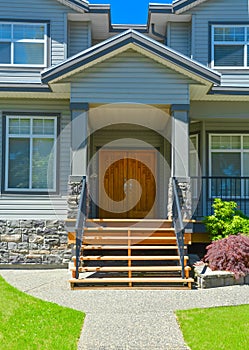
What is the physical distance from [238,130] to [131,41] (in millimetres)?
4622

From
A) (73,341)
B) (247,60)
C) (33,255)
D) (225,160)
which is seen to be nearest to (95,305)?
(73,341)

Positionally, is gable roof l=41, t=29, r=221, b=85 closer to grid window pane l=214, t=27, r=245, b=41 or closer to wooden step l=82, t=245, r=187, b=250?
grid window pane l=214, t=27, r=245, b=41

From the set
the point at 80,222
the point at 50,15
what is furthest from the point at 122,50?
the point at 80,222

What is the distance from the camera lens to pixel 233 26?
39.5 ft

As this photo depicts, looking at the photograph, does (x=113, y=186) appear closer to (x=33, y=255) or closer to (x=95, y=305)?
(x=33, y=255)

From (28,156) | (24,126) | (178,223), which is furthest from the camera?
(24,126)

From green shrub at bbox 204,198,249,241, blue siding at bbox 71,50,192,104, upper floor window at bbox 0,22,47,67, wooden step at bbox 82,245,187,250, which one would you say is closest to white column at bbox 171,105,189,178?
blue siding at bbox 71,50,192,104

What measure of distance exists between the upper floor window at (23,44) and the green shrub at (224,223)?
6.18 m

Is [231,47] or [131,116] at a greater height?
[231,47]

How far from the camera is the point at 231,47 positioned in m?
11.9

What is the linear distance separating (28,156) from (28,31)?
11.9 ft

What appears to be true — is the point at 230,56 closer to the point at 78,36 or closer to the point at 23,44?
the point at 78,36

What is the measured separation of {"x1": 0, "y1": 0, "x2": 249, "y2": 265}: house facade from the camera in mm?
9781

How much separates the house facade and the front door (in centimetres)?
3
